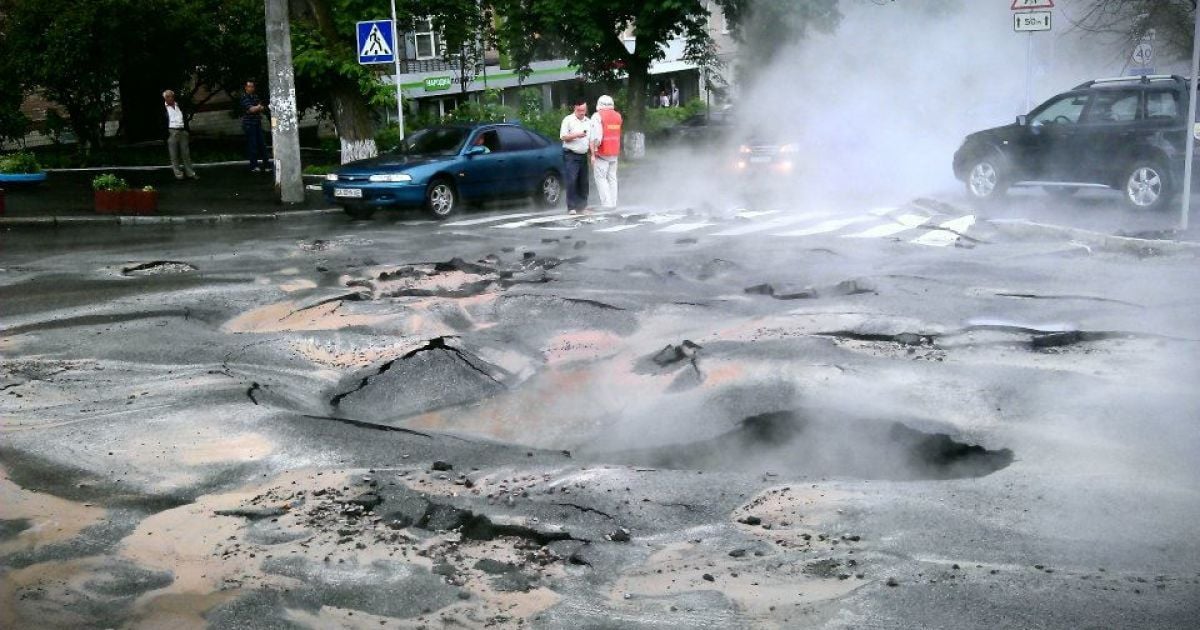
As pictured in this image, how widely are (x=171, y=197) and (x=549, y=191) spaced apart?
645 cm

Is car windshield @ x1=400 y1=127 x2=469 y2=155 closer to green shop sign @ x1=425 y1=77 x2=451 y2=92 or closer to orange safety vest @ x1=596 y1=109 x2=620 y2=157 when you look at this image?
orange safety vest @ x1=596 y1=109 x2=620 y2=157

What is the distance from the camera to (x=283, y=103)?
19453 millimetres

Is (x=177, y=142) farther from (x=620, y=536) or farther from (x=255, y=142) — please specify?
(x=620, y=536)

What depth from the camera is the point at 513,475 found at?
563 centimetres

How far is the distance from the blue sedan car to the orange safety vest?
5.26 feet

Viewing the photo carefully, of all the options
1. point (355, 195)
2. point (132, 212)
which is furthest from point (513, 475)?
point (132, 212)

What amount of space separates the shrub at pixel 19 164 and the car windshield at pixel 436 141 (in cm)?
731

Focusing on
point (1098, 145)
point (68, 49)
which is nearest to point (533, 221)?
point (1098, 145)

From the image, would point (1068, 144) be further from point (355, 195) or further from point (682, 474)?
point (682, 474)

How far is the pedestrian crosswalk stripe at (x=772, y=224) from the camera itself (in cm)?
1523

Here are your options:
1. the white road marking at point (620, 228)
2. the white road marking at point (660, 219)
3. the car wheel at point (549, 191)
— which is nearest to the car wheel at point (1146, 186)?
the white road marking at point (660, 219)

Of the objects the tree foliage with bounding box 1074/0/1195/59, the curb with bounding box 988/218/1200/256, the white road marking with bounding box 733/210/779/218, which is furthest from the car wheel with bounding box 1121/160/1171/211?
the tree foliage with bounding box 1074/0/1195/59

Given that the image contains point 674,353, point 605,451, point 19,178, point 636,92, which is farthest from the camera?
point 636,92

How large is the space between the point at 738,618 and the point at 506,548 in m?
1.06
